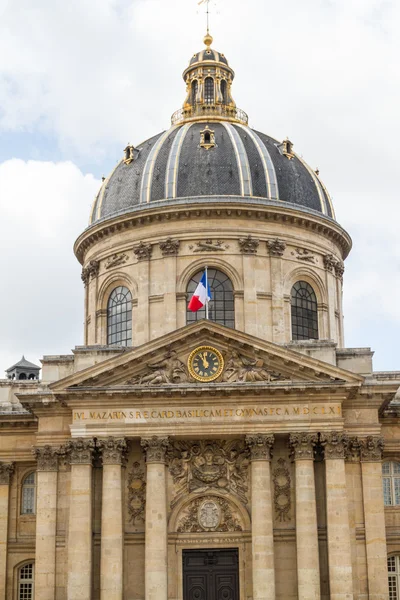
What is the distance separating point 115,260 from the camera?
53.8 meters

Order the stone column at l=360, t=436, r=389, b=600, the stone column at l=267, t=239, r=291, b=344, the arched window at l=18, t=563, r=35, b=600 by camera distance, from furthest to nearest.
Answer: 1. the stone column at l=267, t=239, r=291, b=344
2. the arched window at l=18, t=563, r=35, b=600
3. the stone column at l=360, t=436, r=389, b=600

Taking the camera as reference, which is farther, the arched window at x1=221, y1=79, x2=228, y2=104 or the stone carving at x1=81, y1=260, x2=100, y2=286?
the arched window at x1=221, y1=79, x2=228, y2=104

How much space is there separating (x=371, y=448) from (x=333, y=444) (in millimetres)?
2184

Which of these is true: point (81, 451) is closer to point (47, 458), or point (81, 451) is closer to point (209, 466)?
point (47, 458)

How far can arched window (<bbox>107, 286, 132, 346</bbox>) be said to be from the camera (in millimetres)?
52906

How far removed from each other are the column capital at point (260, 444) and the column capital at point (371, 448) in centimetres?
405

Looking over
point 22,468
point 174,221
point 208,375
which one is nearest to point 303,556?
point 208,375

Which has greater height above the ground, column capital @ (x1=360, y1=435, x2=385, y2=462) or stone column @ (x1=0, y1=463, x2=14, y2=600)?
column capital @ (x1=360, y1=435, x2=385, y2=462)

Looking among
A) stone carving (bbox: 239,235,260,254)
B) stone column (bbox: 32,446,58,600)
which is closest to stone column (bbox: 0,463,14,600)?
stone column (bbox: 32,446,58,600)

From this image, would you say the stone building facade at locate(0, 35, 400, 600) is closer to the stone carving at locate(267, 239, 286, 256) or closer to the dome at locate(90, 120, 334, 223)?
the stone carving at locate(267, 239, 286, 256)

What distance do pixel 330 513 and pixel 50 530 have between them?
11.4 metres

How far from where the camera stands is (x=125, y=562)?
42656mm

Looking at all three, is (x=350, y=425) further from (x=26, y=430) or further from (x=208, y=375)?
(x=26, y=430)

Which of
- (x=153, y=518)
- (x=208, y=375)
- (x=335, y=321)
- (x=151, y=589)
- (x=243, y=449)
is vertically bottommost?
(x=151, y=589)
